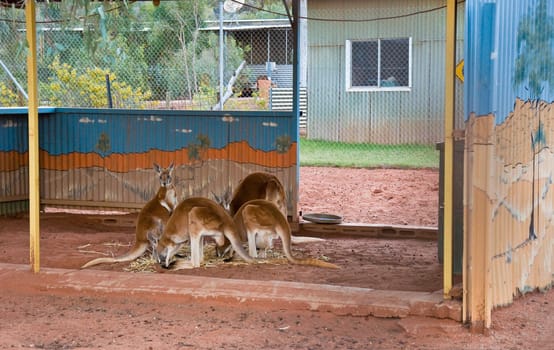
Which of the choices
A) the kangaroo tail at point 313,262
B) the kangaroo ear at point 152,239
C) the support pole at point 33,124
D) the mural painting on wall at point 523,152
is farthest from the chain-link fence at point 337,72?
the mural painting on wall at point 523,152

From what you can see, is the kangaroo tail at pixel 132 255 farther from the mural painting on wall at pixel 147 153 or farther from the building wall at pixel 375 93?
the building wall at pixel 375 93

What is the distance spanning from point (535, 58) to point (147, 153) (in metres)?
6.24

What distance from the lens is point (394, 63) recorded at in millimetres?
20219

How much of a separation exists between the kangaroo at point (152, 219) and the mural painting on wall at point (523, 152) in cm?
369

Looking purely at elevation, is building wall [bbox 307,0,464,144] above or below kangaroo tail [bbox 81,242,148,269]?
above

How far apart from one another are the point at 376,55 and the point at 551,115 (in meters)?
13.2

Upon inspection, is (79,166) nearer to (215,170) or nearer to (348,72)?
(215,170)

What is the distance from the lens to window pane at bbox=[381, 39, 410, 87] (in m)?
19.9

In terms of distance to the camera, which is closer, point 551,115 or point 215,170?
point 551,115

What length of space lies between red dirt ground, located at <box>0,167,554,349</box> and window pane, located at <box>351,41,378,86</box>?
1108 centimetres

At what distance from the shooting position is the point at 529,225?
699 centimetres

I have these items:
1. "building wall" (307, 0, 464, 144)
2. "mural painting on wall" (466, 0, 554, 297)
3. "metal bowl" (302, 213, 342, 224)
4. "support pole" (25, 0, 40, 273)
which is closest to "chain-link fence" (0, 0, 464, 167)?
"building wall" (307, 0, 464, 144)

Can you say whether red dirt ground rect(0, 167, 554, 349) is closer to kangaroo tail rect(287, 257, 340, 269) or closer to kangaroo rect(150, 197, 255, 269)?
kangaroo tail rect(287, 257, 340, 269)

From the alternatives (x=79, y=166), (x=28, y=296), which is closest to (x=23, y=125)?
(x=79, y=166)
